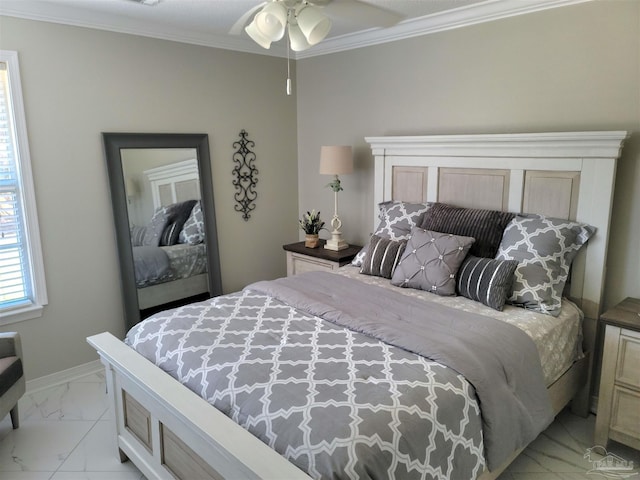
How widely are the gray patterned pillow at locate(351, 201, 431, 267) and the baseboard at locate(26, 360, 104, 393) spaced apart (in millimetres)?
2004

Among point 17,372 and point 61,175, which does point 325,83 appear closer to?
point 61,175

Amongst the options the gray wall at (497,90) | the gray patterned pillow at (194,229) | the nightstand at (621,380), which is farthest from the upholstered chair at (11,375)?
the nightstand at (621,380)

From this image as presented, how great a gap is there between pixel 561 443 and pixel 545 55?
221cm

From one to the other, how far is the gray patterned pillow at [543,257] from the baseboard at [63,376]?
2817 mm

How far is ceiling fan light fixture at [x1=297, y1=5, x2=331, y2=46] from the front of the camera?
208cm

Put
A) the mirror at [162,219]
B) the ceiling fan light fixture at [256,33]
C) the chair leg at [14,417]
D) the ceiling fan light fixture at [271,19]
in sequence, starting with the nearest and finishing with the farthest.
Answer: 1. the ceiling fan light fixture at [271,19]
2. the ceiling fan light fixture at [256,33]
3. the chair leg at [14,417]
4. the mirror at [162,219]

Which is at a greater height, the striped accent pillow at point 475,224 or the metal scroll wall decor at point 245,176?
the metal scroll wall decor at point 245,176

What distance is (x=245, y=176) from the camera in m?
4.07

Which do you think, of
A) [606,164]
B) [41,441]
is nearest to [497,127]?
[606,164]

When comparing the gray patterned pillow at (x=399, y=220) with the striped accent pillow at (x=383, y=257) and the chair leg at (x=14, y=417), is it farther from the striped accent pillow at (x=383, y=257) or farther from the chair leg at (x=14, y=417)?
the chair leg at (x=14, y=417)

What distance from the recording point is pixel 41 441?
2551 mm

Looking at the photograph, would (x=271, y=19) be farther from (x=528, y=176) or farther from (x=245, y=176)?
(x=245, y=176)

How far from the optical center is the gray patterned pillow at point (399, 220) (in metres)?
3.18

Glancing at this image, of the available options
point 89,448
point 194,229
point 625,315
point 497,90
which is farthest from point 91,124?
point 625,315
